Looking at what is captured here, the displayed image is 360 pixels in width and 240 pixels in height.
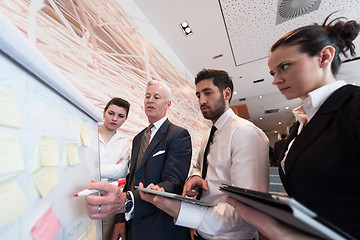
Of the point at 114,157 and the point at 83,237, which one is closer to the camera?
the point at 83,237

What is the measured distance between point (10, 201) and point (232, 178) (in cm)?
84

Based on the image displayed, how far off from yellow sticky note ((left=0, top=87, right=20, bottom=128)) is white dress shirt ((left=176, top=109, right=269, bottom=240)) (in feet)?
2.23

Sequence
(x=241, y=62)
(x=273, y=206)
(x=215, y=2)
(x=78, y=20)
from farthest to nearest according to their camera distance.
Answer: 1. (x=241, y=62)
2. (x=215, y=2)
3. (x=78, y=20)
4. (x=273, y=206)

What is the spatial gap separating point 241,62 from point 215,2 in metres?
1.77

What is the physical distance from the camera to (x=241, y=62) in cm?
372

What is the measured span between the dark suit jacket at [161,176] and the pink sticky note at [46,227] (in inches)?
20.2

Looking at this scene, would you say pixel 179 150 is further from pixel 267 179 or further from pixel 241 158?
pixel 267 179

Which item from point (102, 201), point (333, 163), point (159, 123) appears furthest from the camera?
point (159, 123)

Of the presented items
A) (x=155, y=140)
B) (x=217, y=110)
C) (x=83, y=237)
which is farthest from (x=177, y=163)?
(x=83, y=237)

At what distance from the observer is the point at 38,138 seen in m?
0.41

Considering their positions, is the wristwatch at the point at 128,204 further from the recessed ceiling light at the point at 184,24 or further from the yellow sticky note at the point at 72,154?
the recessed ceiling light at the point at 184,24

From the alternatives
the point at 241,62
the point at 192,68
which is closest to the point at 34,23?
the point at 192,68

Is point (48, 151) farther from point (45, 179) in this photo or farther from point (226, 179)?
point (226, 179)

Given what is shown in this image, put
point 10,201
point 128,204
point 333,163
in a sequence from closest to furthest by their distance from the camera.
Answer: point 10,201, point 333,163, point 128,204
